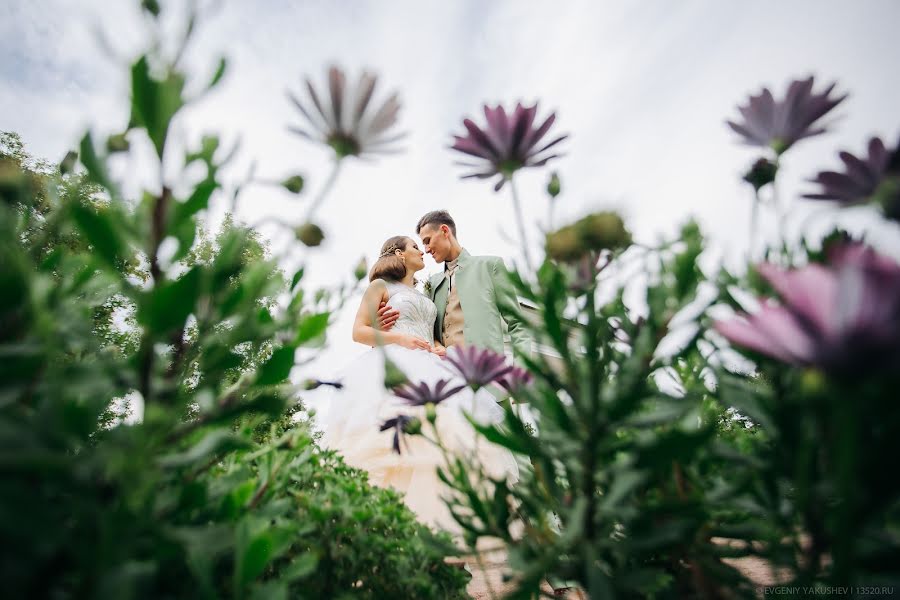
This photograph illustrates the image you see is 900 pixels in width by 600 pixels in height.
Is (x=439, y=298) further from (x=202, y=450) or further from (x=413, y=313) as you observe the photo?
(x=202, y=450)

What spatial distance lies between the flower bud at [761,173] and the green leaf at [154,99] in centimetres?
81

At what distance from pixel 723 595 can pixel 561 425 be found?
0.79 feet

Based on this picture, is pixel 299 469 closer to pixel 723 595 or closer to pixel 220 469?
pixel 220 469

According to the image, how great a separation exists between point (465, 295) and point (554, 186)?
70.3 inches

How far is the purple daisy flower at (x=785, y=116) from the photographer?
636 millimetres

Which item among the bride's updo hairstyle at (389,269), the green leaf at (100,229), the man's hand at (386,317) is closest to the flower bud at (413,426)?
the green leaf at (100,229)

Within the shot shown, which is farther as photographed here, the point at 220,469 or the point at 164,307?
the point at 220,469

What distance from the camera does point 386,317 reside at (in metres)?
2.79

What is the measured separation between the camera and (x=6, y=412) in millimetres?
372

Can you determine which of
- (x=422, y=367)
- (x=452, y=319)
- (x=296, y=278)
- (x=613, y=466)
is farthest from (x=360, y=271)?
(x=452, y=319)

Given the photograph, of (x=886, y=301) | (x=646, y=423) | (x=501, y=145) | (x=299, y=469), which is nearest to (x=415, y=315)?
(x=299, y=469)

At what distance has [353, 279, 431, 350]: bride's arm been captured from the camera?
2.69m

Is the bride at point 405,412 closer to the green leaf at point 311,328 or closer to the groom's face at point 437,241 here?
the groom's face at point 437,241

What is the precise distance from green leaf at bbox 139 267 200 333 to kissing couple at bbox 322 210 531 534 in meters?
0.50
